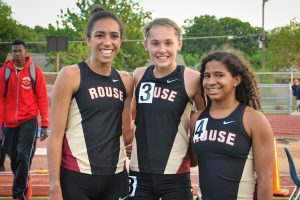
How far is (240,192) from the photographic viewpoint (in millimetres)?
3688

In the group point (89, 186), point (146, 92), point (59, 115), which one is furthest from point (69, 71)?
point (89, 186)

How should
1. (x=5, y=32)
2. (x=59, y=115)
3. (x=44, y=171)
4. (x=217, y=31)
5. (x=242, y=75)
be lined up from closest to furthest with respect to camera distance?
(x=59, y=115)
(x=242, y=75)
(x=44, y=171)
(x=5, y=32)
(x=217, y=31)

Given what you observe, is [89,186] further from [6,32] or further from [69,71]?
[6,32]

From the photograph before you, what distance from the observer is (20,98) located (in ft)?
23.1

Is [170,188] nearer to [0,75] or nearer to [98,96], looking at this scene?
[98,96]

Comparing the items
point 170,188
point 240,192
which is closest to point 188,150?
point 170,188

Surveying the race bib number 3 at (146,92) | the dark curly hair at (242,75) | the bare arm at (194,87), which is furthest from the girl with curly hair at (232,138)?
the race bib number 3 at (146,92)

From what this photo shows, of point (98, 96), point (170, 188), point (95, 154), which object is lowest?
point (170, 188)

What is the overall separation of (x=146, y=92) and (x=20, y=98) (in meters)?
3.29

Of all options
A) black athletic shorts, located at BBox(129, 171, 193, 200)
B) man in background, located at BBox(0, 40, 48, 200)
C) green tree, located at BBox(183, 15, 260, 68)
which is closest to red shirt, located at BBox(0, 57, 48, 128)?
man in background, located at BBox(0, 40, 48, 200)

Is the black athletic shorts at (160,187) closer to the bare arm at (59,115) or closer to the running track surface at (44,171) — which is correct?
the bare arm at (59,115)

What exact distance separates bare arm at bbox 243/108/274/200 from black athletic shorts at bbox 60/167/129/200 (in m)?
0.92

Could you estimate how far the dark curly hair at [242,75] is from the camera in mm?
3855

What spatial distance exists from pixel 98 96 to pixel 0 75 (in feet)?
12.1
